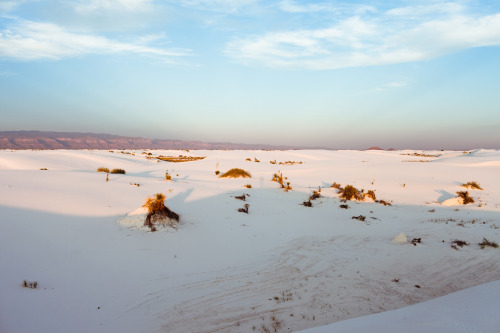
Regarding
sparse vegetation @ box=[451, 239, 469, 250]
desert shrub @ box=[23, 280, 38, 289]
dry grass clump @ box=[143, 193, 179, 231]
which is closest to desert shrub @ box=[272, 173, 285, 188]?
dry grass clump @ box=[143, 193, 179, 231]

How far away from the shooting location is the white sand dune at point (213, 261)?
12.8ft

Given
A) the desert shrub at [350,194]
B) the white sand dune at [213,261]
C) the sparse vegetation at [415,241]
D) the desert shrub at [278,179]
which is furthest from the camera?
the desert shrub at [278,179]

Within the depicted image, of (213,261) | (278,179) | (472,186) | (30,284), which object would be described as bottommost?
(213,261)

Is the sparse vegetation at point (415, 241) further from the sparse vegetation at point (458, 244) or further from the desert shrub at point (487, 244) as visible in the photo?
the desert shrub at point (487, 244)

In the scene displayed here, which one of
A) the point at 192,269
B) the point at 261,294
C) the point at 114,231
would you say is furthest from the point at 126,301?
the point at 114,231

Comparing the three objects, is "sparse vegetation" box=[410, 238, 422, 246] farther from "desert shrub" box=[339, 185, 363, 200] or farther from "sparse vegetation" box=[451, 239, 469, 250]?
"desert shrub" box=[339, 185, 363, 200]

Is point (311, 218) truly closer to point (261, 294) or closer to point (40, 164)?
point (261, 294)

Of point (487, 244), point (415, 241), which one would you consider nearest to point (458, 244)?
point (487, 244)

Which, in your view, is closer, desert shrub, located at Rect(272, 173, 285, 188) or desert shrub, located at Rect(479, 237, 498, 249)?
desert shrub, located at Rect(479, 237, 498, 249)

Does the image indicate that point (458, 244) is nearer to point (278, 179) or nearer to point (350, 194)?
point (350, 194)

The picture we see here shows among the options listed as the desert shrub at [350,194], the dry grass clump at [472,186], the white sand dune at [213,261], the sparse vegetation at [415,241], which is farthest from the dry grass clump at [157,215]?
the dry grass clump at [472,186]

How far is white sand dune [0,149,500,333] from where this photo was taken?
3.91 metres

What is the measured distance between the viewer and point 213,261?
5.79m

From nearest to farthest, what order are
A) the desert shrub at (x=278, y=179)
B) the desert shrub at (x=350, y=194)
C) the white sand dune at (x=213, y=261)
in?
the white sand dune at (x=213, y=261) → the desert shrub at (x=350, y=194) → the desert shrub at (x=278, y=179)
